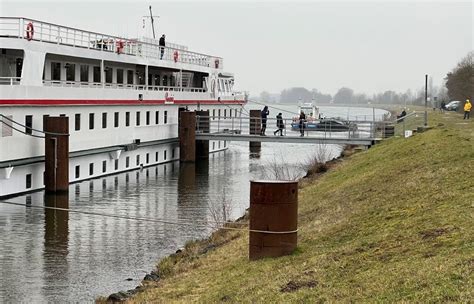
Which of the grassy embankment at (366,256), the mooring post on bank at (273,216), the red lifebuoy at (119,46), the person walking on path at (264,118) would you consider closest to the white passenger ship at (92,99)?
the red lifebuoy at (119,46)

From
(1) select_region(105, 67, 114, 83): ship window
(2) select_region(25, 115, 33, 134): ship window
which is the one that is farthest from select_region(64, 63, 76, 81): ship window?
(2) select_region(25, 115, 33, 134): ship window

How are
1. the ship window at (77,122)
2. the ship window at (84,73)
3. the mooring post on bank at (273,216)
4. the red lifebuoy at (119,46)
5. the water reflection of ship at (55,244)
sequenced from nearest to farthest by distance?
the mooring post on bank at (273,216)
the water reflection of ship at (55,244)
the ship window at (77,122)
the ship window at (84,73)
the red lifebuoy at (119,46)

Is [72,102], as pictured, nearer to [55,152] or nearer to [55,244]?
[55,152]

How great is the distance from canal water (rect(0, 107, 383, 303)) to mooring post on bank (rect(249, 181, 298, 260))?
3776 mm

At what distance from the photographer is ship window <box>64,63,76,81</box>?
113 feet

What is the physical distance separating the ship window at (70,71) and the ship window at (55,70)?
833 mm

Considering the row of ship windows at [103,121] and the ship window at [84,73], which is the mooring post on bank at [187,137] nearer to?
the row of ship windows at [103,121]

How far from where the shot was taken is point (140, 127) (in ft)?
133

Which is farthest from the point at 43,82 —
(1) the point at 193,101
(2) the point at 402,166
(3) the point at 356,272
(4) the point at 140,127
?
(3) the point at 356,272

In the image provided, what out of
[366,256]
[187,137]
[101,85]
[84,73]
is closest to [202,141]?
[187,137]

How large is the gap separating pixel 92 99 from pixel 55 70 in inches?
91.7

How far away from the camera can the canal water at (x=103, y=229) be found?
1528cm

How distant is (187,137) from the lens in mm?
45000

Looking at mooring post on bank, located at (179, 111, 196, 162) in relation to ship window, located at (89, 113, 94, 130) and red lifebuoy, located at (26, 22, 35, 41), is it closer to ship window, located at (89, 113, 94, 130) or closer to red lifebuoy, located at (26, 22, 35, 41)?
ship window, located at (89, 113, 94, 130)
